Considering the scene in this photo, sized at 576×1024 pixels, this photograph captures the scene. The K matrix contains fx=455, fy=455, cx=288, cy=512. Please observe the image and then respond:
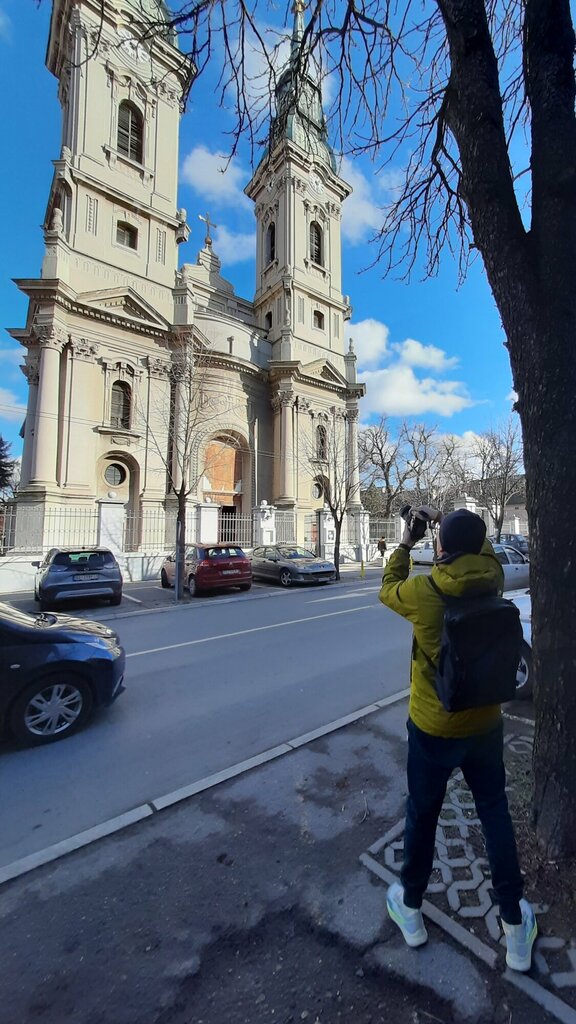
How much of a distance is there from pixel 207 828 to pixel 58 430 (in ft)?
75.1

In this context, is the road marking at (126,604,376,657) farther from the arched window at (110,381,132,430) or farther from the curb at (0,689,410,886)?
the arched window at (110,381,132,430)

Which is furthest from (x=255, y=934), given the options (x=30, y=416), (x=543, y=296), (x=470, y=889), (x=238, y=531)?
(x=30, y=416)

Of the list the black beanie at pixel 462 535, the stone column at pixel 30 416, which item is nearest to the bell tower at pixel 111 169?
the stone column at pixel 30 416

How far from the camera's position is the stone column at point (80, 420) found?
22344 mm

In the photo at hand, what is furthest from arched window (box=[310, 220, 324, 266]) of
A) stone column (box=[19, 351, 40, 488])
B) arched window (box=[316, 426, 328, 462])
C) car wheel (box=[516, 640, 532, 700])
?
car wheel (box=[516, 640, 532, 700])

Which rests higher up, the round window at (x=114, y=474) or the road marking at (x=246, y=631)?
the round window at (x=114, y=474)

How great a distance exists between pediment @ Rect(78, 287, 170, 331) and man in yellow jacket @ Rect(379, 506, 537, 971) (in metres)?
25.8

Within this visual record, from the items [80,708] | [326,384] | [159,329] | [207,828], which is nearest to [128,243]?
[159,329]

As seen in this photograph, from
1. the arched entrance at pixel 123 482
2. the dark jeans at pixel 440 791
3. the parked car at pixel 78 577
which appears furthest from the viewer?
the arched entrance at pixel 123 482

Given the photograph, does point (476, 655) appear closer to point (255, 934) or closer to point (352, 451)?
point (255, 934)

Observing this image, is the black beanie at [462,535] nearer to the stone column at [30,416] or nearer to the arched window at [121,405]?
the arched window at [121,405]

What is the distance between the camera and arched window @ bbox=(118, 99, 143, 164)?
25.7 metres

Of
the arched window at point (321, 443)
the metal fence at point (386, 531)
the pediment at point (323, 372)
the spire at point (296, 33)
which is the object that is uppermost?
the pediment at point (323, 372)

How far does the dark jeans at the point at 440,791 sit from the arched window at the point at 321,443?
92.9 feet
